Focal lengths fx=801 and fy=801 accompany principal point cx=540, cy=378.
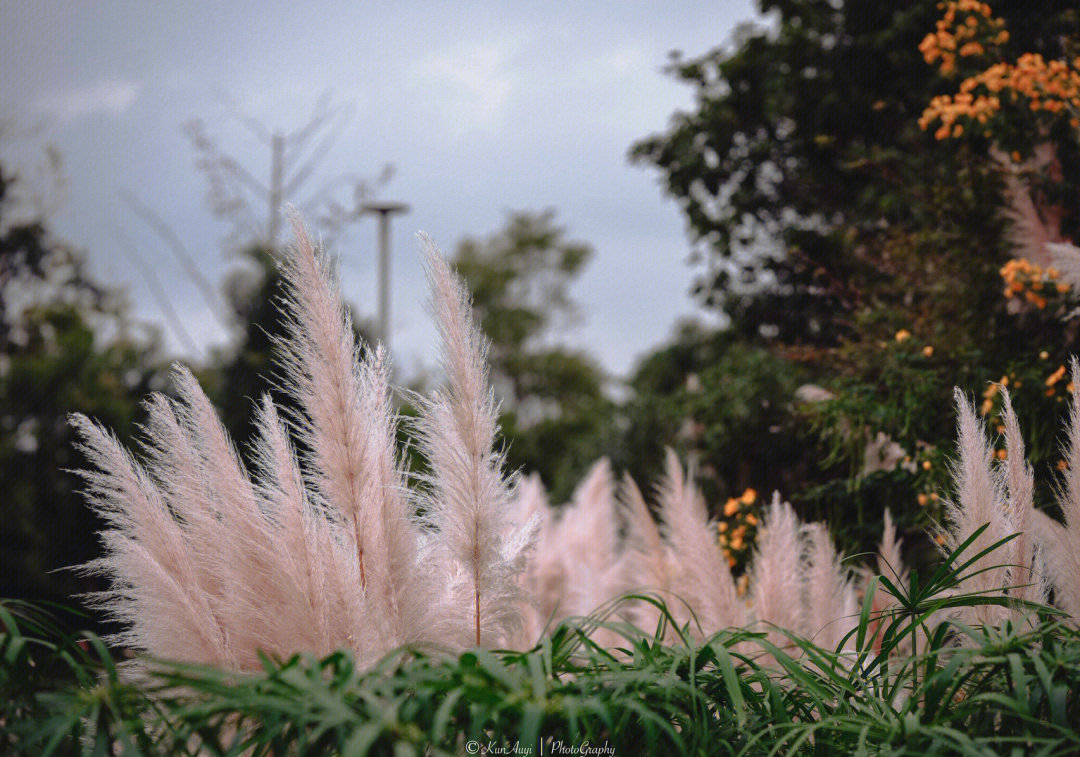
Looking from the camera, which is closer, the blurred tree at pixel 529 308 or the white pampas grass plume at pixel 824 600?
the white pampas grass plume at pixel 824 600

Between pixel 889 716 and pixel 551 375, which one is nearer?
pixel 889 716

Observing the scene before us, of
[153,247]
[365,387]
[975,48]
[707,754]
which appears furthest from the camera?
[153,247]

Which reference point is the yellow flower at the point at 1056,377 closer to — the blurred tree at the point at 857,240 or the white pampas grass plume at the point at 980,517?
the blurred tree at the point at 857,240

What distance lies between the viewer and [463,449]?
167cm

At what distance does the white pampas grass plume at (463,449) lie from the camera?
1.63 metres

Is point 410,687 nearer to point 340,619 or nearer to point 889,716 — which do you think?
point 340,619

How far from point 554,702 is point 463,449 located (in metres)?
0.57

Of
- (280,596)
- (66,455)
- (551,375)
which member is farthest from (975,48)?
(551,375)

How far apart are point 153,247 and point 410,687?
9875 millimetres

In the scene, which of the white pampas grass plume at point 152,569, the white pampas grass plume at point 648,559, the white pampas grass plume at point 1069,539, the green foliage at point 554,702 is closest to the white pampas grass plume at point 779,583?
the white pampas grass plume at point 648,559

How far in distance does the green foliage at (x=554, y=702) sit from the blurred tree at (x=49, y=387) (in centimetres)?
335

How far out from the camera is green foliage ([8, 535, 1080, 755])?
1.17 meters

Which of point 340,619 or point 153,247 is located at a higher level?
point 153,247

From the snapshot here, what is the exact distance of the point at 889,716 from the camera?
152 cm
